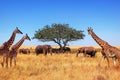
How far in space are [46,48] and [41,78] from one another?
88.2ft

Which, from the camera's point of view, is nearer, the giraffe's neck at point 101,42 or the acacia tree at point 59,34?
the giraffe's neck at point 101,42

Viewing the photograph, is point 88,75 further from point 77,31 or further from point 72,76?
point 77,31

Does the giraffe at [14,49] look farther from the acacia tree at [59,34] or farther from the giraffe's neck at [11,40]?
the acacia tree at [59,34]

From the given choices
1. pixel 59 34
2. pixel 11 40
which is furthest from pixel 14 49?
pixel 59 34

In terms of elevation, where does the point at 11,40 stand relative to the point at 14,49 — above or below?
above

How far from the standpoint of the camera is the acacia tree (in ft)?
197

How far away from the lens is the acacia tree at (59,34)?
60.1m

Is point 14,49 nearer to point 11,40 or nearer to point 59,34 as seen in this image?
point 11,40

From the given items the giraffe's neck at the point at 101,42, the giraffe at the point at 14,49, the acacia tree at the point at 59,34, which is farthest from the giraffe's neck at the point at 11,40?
the acacia tree at the point at 59,34

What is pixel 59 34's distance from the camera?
60625 mm

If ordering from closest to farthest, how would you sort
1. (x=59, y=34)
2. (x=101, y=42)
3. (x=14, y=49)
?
(x=101, y=42), (x=14, y=49), (x=59, y=34)

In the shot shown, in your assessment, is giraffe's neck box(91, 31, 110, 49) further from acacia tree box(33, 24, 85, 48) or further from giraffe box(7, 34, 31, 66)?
acacia tree box(33, 24, 85, 48)

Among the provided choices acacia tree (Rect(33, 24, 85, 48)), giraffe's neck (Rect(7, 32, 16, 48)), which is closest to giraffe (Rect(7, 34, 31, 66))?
giraffe's neck (Rect(7, 32, 16, 48))

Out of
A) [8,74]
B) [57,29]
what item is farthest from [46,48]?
[8,74]
